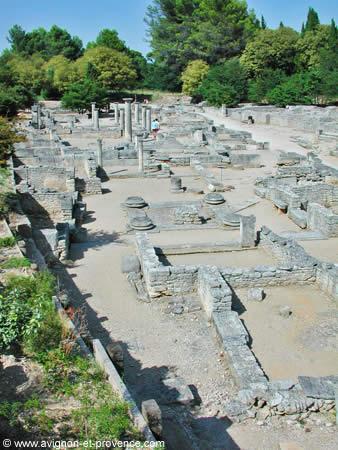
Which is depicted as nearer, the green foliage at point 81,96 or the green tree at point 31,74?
the green foliage at point 81,96

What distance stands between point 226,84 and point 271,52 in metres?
6.26

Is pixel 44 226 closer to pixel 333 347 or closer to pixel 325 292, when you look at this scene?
pixel 325 292

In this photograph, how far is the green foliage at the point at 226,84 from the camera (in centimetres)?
5100

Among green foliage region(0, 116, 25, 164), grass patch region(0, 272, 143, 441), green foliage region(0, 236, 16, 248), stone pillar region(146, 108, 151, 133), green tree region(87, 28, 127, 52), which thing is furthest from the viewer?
green tree region(87, 28, 127, 52)

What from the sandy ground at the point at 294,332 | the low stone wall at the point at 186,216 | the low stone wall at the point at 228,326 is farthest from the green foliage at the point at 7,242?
the low stone wall at the point at 186,216

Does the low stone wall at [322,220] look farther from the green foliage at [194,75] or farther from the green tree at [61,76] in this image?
the green tree at [61,76]

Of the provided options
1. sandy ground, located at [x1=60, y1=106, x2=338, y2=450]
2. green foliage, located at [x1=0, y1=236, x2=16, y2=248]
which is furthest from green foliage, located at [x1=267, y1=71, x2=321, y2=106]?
green foliage, located at [x1=0, y1=236, x2=16, y2=248]

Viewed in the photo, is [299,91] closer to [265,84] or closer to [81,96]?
[265,84]

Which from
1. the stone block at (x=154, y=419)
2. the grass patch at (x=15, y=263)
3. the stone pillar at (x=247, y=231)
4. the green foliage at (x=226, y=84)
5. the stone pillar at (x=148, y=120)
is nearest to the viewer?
the stone block at (x=154, y=419)

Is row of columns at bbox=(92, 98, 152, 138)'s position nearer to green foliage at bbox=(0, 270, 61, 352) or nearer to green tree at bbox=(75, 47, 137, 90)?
green tree at bbox=(75, 47, 137, 90)

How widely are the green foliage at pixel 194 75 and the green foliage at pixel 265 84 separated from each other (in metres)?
7.02

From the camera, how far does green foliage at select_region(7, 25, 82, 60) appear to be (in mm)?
78375

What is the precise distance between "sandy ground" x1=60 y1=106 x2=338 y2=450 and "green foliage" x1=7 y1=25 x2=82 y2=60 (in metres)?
70.9

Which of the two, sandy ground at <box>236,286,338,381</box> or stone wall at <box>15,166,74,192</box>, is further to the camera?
stone wall at <box>15,166,74,192</box>
